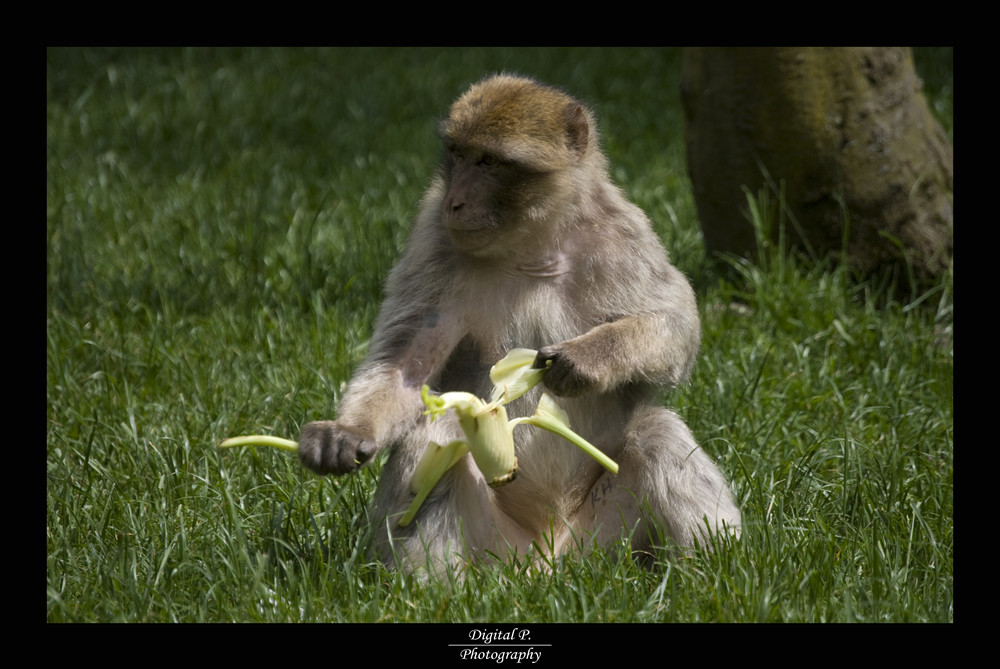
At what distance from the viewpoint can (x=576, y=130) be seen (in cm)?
395

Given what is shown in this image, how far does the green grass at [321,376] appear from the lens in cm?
340

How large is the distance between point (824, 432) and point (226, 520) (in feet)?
7.96

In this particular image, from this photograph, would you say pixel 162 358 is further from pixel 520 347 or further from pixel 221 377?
pixel 520 347

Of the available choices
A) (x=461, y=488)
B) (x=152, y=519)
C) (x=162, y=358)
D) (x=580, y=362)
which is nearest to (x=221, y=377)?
(x=162, y=358)

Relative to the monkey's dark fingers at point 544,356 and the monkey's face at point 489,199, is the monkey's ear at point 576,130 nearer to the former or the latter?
the monkey's face at point 489,199

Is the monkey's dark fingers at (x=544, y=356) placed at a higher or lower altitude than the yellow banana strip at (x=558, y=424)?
higher

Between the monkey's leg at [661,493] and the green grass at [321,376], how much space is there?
107 mm

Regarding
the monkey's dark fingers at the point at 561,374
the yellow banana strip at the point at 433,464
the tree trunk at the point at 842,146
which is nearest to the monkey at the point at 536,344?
the monkey's dark fingers at the point at 561,374

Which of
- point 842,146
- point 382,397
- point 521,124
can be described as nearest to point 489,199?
point 521,124

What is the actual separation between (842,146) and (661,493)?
3.13m

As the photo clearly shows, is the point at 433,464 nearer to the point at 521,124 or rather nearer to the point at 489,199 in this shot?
the point at 489,199

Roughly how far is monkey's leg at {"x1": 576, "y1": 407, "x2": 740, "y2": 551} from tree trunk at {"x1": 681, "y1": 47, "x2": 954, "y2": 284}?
2741mm

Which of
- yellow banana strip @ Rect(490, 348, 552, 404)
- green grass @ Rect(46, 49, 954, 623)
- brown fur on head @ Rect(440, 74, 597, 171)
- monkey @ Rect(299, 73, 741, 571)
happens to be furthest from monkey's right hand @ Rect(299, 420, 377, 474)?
brown fur on head @ Rect(440, 74, 597, 171)

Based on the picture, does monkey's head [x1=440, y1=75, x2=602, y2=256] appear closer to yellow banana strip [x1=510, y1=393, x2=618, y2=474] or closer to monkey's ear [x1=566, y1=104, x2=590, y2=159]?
monkey's ear [x1=566, y1=104, x2=590, y2=159]
